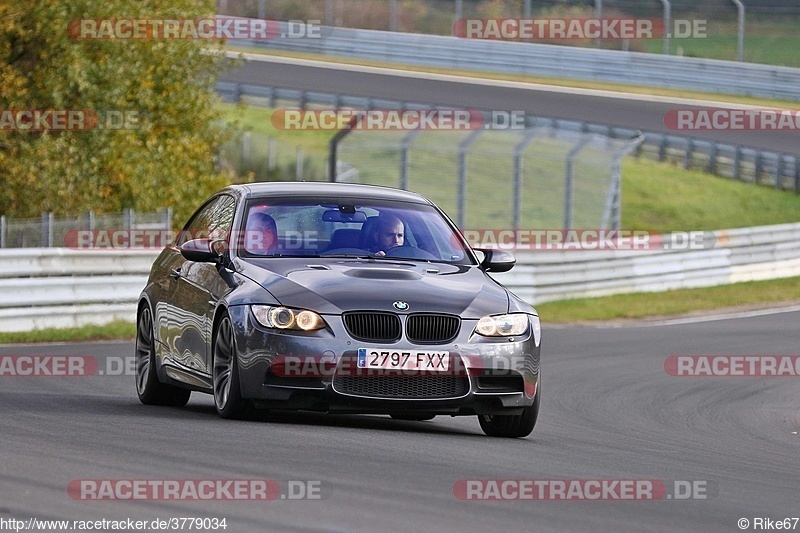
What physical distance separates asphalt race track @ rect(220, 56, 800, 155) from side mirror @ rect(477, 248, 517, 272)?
2549cm

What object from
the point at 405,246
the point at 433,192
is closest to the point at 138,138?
the point at 433,192

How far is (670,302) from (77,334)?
11.2m

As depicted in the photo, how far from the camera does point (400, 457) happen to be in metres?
7.71

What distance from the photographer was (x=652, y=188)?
39.1 metres

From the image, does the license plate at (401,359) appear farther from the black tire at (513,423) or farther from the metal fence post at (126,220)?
the metal fence post at (126,220)

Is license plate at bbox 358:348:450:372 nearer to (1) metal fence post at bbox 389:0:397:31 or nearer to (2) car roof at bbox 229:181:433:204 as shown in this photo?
(2) car roof at bbox 229:181:433:204

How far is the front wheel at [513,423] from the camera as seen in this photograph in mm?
9258

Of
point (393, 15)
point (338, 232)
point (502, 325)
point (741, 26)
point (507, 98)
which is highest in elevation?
point (338, 232)

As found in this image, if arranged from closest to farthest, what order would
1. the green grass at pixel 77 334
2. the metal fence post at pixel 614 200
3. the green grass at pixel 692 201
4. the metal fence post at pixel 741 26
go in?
1. the green grass at pixel 77 334
2. the metal fence post at pixel 614 200
3. the green grass at pixel 692 201
4. the metal fence post at pixel 741 26

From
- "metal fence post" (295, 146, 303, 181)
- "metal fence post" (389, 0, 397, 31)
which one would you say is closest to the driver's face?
"metal fence post" (295, 146, 303, 181)

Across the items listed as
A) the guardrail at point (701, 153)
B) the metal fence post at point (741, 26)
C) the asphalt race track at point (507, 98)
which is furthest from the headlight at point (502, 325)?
the metal fence post at point (741, 26)

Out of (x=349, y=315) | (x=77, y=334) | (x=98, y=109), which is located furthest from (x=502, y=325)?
(x=98, y=109)

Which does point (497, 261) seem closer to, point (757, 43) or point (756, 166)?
point (756, 166)

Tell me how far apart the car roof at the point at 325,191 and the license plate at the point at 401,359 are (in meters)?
1.67
